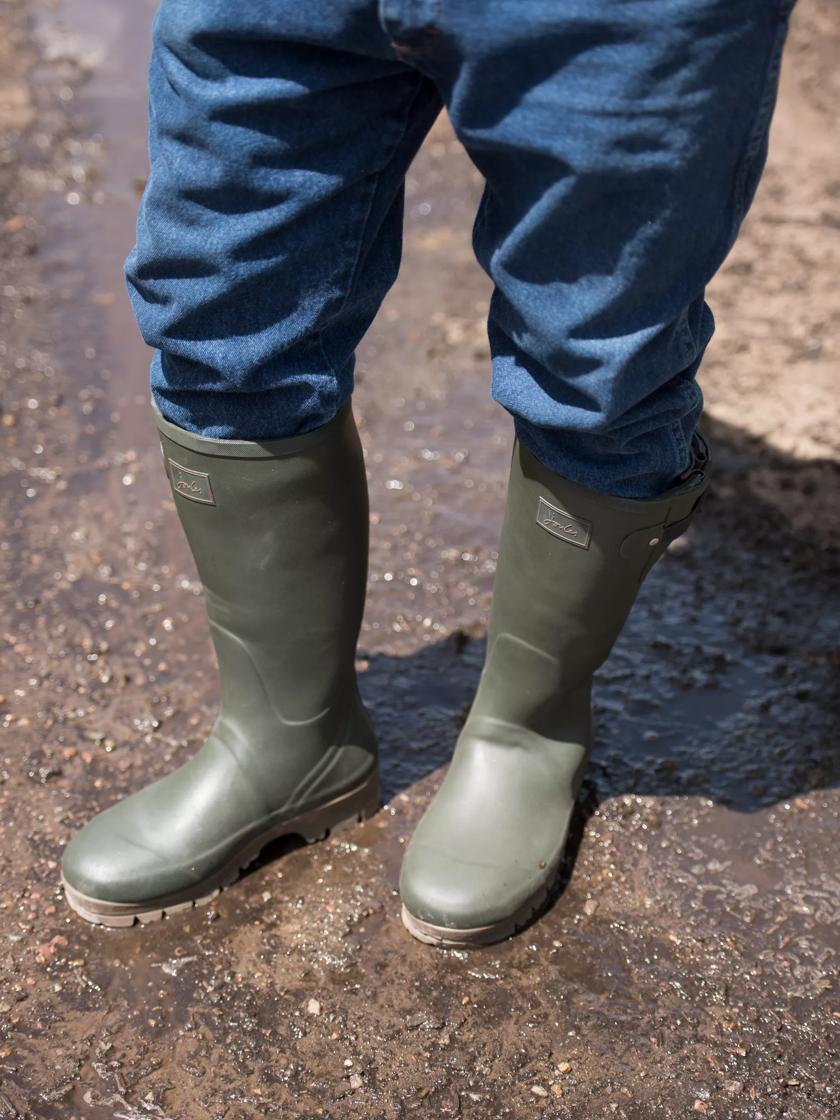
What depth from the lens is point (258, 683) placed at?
1.45 metres

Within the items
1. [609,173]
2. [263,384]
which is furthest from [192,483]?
[609,173]

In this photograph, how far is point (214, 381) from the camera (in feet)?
3.92

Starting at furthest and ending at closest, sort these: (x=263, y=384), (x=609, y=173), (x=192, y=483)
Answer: (x=192, y=483) → (x=263, y=384) → (x=609, y=173)

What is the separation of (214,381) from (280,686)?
1.38ft

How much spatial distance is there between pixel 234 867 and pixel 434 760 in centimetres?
36

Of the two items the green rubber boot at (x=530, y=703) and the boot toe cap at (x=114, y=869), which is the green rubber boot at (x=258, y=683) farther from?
the green rubber boot at (x=530, y=703)

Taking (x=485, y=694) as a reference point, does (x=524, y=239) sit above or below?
above

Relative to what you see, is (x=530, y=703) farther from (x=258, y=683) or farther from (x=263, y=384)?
(x=263, y=384)

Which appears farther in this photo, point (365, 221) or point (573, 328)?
point (365, 221)

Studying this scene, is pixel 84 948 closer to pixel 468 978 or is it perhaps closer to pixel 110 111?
pixel 468 978

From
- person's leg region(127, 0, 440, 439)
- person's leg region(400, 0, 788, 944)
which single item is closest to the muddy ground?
person's leg region(400, 0, 788, 944)

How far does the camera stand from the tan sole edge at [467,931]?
1.44 meters

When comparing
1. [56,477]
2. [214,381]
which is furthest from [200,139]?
[56,477]

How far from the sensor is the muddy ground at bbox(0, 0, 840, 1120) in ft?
4.36
